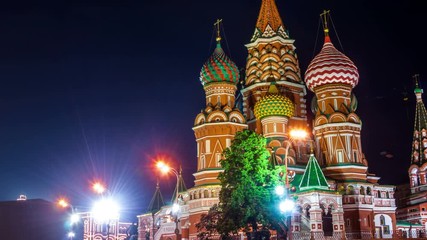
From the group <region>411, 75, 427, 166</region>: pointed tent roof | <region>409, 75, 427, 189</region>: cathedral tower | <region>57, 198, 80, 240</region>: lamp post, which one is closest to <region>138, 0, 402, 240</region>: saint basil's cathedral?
<region>409, 75, 427, 189</region>: cathedral tower

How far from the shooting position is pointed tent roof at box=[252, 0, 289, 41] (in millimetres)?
52281

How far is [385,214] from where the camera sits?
4338 cm

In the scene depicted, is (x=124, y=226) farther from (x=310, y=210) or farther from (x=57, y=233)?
(x=57, y=233)

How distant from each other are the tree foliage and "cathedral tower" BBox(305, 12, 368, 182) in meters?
14.8

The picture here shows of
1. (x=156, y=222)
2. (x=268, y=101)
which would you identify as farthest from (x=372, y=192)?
(x=156, y=222)

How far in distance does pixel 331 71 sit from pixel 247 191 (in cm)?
2033

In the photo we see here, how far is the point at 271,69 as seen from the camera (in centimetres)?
5000

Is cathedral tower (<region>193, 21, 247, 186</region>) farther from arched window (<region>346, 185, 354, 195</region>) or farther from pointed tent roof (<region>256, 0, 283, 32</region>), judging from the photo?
arched window (<region>346, 185, 354, 195</region>)

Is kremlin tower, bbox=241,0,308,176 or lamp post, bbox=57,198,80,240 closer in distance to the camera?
lamp post, bbox=57,198,80,240

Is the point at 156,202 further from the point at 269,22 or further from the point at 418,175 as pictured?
the point at 418,175

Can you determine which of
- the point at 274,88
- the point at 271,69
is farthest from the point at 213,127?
the point at 271,69

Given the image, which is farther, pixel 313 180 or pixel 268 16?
pixel 268 16

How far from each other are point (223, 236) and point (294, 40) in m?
28.8

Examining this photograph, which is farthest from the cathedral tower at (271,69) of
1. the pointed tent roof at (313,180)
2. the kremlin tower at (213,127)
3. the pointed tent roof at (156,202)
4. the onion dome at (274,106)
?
the pointed tent roof at (156,202)
